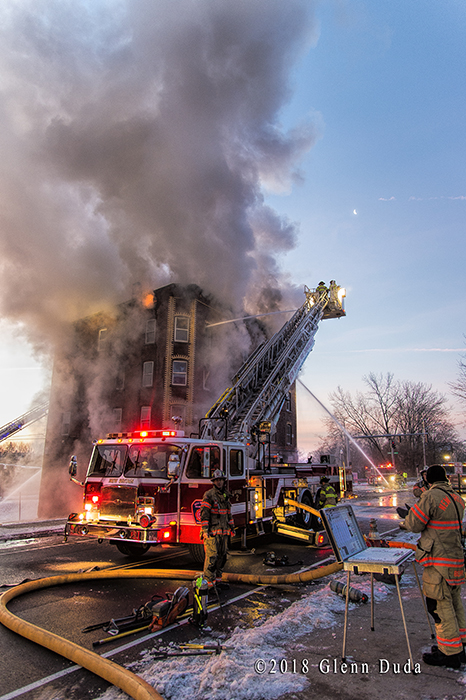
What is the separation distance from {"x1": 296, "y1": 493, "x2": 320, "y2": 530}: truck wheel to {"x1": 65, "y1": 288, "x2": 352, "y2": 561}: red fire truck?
22 mm

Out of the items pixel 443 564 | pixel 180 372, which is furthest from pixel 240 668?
pixel 180 372

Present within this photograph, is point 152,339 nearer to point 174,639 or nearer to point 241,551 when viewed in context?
point 241,551

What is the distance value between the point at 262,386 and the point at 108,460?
4.53m

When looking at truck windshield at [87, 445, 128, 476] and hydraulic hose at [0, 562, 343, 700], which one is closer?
hydraulic hose at [0, 562, 343, 700]

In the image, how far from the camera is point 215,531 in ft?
17.7

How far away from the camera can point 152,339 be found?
869 inches

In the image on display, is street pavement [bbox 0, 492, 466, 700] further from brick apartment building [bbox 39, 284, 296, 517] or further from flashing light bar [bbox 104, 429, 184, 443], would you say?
brick apartment building [bbox 39, 284, 296, 517]

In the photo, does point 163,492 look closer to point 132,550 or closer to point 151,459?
point 151,459

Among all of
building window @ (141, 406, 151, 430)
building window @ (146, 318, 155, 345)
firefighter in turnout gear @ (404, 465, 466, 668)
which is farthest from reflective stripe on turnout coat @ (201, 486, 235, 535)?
building window @ (146, 318, 155, 345)

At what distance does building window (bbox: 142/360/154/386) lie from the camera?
70.8 ft

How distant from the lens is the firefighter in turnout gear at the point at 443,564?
10.5ft

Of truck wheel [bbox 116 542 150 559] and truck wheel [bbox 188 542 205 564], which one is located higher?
truck wheel [bbox 188 542 205 564]

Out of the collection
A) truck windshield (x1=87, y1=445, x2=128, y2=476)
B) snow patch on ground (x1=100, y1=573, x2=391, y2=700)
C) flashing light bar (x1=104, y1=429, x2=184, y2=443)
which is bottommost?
snow patch on ground (x1=100, y1=573, x2=391, y2=700)

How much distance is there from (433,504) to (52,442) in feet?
73.3
